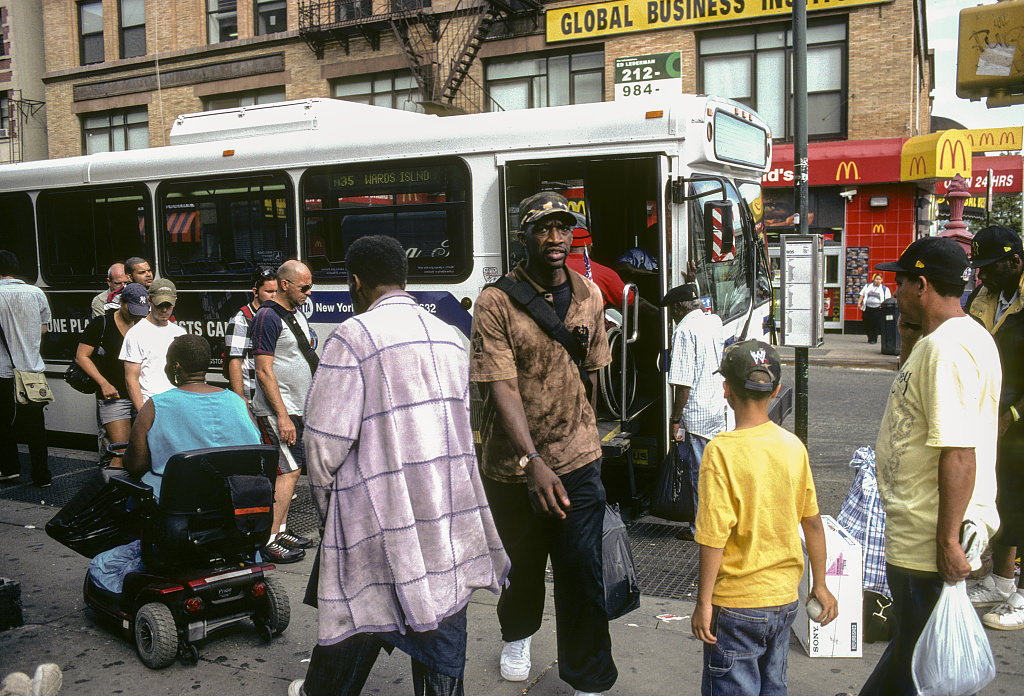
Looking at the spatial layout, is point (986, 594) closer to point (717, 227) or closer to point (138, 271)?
point (717, 227)

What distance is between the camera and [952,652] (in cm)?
276

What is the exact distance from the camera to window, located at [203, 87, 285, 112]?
26.2 metres

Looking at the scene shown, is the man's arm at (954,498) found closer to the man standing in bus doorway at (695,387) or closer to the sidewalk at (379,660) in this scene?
the sidewalk at (379,660)

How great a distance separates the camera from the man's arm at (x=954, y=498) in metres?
2.77

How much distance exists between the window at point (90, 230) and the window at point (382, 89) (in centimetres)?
1508

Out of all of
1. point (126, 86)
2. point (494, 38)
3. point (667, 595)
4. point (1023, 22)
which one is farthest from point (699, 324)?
point (126, 86)

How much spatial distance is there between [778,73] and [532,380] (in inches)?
761

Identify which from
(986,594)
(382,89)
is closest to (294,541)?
(986,594)

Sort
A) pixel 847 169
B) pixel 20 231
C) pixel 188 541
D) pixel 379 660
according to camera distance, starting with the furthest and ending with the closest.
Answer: pixel 847 169
pixel 20 231
pixel 379 660
pixel 188 541

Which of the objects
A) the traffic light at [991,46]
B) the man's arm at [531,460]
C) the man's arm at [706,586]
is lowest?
the man's arm at [706,586]

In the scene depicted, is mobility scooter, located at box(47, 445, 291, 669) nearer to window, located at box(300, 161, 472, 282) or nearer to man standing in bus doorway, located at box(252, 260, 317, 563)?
man standing in bus doorway, located at box(252, 260, 317, 563)

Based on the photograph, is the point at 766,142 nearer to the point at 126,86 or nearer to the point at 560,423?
the point at 560,423

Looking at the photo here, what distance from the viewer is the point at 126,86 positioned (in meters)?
28.2

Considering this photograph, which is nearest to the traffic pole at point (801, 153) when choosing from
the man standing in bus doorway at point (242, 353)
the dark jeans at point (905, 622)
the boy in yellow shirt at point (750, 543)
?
the man standing in bus doorway at point (242, 353)
